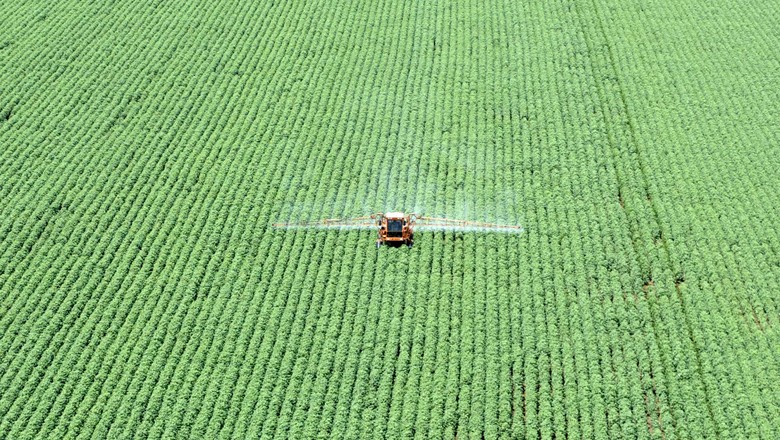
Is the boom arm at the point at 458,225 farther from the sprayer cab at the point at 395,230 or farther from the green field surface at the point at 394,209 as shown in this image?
the sprayer cab at the point at 395,230

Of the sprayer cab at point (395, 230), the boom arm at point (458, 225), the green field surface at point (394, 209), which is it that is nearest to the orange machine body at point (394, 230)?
the sprayer cab at point (395, 230)

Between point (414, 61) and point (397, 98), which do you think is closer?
point (397, 98)

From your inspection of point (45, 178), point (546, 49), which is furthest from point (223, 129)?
point (546, 49)

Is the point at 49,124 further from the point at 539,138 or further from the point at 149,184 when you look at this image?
the point at 539,138

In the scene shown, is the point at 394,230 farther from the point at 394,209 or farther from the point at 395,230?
the point at 394,209

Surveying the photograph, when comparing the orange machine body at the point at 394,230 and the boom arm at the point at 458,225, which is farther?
the boom arm at the point at 458,225

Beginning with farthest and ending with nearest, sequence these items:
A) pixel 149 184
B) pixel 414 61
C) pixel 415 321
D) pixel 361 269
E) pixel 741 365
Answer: pixel 414 61 → pixel 149 184 → pixel 361 269 → pixel 415 321 → pixel 741 365

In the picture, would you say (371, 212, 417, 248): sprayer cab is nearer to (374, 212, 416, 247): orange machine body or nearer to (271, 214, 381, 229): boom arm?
(374, 212, 416, 247): orange machine body
